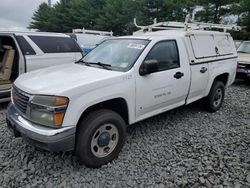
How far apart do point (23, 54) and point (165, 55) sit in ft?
11.2

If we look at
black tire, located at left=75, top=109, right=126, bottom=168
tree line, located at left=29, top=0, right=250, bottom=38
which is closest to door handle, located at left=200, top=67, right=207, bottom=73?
black tire, located at left=75, top=109, right=126, bottom=168

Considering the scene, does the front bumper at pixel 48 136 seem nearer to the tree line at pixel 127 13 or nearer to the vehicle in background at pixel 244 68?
the vehicle in background at pixel 244 68

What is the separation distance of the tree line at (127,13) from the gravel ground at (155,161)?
17.0 metres

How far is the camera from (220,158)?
3.46 metres

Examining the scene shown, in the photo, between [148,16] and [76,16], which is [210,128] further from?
[76,16]

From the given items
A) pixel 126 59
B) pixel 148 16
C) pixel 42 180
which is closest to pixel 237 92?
pixel 126 59

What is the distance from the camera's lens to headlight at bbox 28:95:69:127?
266 centimetres

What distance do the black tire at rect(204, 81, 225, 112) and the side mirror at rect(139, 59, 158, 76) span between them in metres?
2.29

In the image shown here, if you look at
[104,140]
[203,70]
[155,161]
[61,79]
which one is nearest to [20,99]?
[61,79]

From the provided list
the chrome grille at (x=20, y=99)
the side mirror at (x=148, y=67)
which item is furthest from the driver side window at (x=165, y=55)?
the chrome grille at (x=20, y=99)

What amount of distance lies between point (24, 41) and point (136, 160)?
405 centimetres

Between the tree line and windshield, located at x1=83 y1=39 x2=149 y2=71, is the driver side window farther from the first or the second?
the tree line

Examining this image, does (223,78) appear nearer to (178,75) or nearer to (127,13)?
(178,75)

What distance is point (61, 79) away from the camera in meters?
3.09
